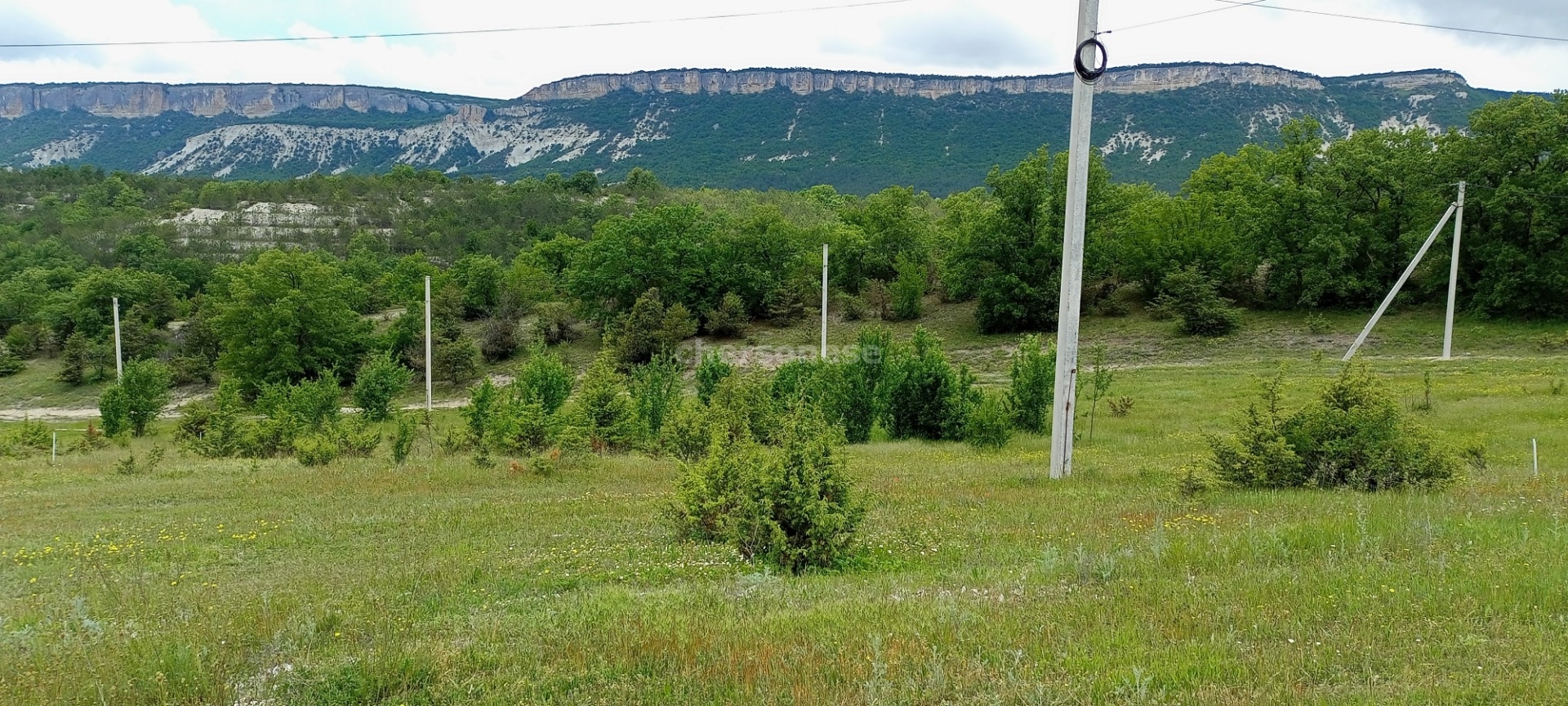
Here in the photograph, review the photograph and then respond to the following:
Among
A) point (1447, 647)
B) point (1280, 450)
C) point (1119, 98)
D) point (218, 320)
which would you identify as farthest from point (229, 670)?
point (1119, 98)

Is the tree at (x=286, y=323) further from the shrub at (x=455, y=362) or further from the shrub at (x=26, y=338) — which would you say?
the shrub at (x=26, y=338)

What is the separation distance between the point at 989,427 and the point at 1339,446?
430 inches

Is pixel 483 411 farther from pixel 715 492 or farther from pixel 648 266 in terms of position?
pixel 648 266

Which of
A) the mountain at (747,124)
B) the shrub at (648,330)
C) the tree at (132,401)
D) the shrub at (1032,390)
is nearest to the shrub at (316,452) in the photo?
the shrub at (1032,390)

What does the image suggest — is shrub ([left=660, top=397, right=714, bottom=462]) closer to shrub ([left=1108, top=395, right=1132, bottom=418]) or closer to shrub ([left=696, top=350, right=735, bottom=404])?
shrub ([left=696, top=350, right=735, bottom=404])

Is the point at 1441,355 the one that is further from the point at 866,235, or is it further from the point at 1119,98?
the point at 1119,98

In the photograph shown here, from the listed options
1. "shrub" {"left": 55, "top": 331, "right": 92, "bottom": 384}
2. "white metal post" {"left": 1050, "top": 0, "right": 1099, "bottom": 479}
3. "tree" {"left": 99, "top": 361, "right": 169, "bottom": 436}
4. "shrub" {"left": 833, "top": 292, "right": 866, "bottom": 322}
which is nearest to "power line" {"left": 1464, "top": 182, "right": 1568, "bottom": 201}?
"shrub" {"left": 833, "top": 292, "right": 866, "bottom": 322}

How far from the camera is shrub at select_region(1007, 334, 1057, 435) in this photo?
23.8 m

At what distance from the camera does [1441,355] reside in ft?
108

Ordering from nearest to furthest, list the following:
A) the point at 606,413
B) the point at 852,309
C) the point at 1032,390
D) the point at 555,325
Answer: the point at 606,413
the point at 1032,390
the point at 852,309
the point at 555,325

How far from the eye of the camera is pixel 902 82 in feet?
543

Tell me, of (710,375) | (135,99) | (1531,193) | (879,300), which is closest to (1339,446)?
(710,375)

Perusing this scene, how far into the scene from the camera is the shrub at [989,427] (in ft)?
70.5

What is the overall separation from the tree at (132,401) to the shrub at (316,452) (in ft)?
59.8
